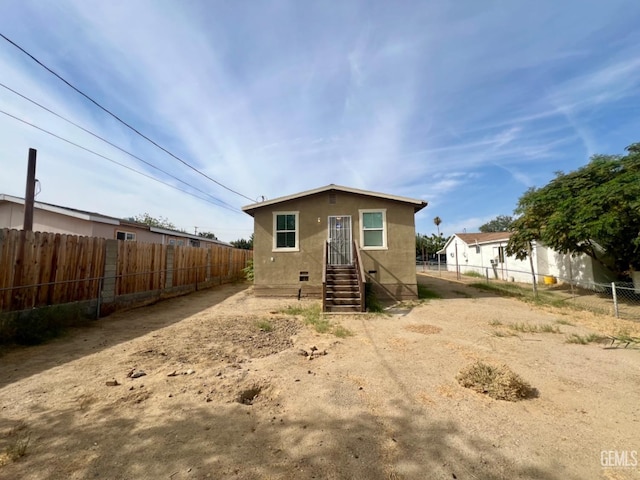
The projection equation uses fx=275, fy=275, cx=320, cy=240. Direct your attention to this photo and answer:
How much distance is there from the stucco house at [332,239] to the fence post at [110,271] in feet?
14.7

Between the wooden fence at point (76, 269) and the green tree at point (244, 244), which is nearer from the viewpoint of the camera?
the wooden fence at point (76, 269)

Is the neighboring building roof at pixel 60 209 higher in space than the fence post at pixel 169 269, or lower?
higher

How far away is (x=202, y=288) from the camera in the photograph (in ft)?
44.1

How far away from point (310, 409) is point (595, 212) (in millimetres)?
11651

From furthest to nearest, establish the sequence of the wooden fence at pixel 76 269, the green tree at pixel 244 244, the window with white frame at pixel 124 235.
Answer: the green tree at pixel 244 244
the window with white frame at pixel 124 235
the wooden fence at pixel 76 269

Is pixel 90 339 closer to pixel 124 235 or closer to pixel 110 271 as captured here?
pixel 110 271

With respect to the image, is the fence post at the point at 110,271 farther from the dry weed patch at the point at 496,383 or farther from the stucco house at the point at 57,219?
the dry weed patch at the point at 496,383

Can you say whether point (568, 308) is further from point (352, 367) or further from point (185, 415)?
point (185, 415)

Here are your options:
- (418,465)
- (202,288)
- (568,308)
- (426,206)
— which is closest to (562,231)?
(568,308)

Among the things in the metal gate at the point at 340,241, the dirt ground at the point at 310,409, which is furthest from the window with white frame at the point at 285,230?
the dirt ground at the point at 310,409

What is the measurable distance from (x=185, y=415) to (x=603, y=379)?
5442 mm

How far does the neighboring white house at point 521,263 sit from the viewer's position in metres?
13.6

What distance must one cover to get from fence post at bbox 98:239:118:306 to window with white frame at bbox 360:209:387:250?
8.01 m

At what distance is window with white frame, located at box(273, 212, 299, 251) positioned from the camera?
36.1ft
